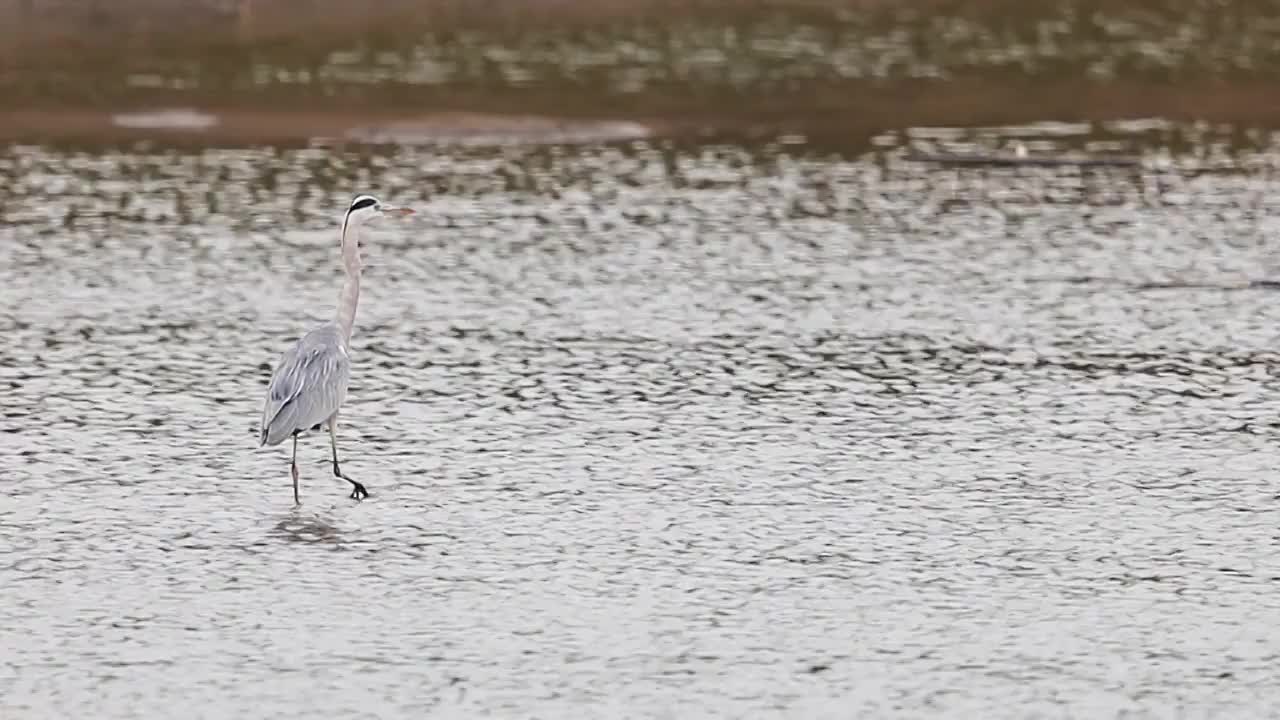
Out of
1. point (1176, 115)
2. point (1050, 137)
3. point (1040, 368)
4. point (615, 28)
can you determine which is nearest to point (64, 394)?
point (1040, 368)

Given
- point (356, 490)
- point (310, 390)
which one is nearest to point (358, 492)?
point (356, 490)

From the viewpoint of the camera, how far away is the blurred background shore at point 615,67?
1307 inches

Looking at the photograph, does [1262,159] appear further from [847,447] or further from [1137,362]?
[847,447]

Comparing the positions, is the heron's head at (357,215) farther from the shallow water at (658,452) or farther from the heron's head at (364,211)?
the shallow water at (658,452)

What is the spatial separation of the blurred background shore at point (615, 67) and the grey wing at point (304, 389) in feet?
56.5

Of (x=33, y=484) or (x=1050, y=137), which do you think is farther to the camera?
(x=1050, y=137)

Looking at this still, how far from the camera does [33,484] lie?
49.2ft

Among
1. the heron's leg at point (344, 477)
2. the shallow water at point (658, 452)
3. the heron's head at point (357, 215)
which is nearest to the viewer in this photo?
the shallow water at point (658, 452)

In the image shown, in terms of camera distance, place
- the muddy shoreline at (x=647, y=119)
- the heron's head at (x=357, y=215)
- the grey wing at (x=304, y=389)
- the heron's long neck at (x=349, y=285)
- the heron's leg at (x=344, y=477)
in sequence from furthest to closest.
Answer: the muddy shoreline at (x=647, y=119) < the heron's head at (x=357, y=215) < the heron's long neck at (x=349, y=285) < the heron's leg at (x=344, y=477) < the grey wing at (x=304, y=389)

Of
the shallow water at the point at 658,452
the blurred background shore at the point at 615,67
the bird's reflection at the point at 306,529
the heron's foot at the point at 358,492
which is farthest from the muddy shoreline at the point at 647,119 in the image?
the bird's reflection at the point at 306,529

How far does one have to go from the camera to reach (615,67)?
3716 centimetres

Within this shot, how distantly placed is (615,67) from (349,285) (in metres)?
22.2

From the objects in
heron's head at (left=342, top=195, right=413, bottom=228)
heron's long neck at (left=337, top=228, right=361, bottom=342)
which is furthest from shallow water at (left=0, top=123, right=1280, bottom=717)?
heron's head at (left=342, top=195, right=413, bottom=228)

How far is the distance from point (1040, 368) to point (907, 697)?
8.15m
